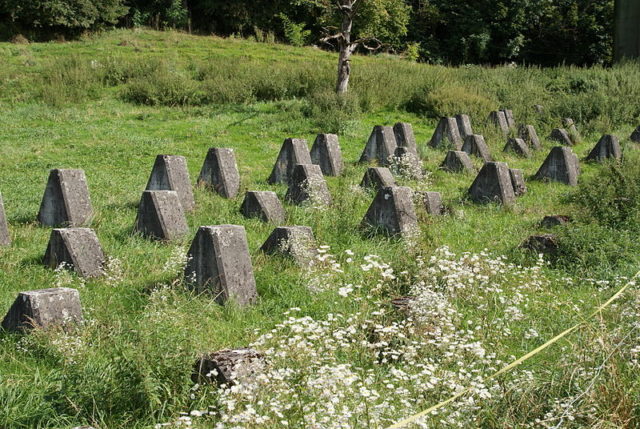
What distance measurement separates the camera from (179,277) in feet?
18.0

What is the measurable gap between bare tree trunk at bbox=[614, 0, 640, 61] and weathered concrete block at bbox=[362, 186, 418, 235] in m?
22.5

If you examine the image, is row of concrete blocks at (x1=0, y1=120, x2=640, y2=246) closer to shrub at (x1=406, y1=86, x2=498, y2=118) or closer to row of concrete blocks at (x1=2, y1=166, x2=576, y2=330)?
row of concrete blocks at (x1=2, y1=166, x2=576, y2=330)

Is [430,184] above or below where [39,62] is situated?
below

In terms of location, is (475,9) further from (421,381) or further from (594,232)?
(421,381)

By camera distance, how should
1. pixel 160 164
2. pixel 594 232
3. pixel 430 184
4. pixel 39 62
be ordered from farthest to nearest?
1. pixel 39 62
2. pixel 430 184
3. pixel 160 164
4. pixel 594 232

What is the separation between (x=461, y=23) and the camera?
38.1 m

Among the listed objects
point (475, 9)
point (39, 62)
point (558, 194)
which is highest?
point (475, 9)

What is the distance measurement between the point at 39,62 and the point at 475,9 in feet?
82.8

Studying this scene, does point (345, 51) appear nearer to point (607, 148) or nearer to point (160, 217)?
point (607, 148)

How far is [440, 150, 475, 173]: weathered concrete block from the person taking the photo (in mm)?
11508

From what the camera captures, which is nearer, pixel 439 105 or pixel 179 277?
pixel 179 277

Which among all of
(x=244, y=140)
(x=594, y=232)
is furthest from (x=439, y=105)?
(x=594, y=232)

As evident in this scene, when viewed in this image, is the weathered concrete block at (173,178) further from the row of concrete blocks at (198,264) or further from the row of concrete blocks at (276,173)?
the row of concrete blocks at (198,264)

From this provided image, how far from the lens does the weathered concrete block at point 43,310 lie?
4.36m
